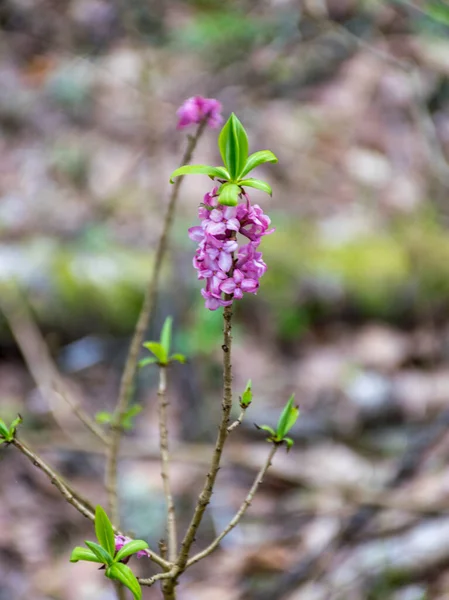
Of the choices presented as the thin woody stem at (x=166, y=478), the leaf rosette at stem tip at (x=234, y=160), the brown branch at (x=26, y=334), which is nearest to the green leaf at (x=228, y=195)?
the leaf rosette at stem tip at (x=234, y=160)

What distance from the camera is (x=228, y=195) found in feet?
1.98

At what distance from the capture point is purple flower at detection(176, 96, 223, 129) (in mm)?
1009

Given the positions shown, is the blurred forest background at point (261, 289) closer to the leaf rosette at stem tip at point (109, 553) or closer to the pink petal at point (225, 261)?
the leaf rosette at stem tip at point (109, 553)

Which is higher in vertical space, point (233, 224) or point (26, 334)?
point (26, 334)

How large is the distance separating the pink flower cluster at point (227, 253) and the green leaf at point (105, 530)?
0.26m

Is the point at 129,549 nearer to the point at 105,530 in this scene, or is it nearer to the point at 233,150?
the point at 105,530

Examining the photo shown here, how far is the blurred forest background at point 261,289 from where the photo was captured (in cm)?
195

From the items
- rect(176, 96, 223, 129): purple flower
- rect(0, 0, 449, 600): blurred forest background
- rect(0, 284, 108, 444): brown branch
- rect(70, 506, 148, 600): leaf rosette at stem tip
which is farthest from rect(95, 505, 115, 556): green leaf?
rect(0, 284, 108, 444): brown branch

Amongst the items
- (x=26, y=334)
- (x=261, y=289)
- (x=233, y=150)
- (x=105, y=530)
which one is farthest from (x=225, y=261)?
(x=261, y=289)

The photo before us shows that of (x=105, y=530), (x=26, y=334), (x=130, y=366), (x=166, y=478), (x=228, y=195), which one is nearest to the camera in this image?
(x=228, y=195)

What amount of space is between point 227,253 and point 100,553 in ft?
1.18

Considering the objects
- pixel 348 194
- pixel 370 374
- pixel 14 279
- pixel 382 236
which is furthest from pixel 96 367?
pixel 348 194

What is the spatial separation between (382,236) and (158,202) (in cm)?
117

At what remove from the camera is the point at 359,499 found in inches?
75.3
